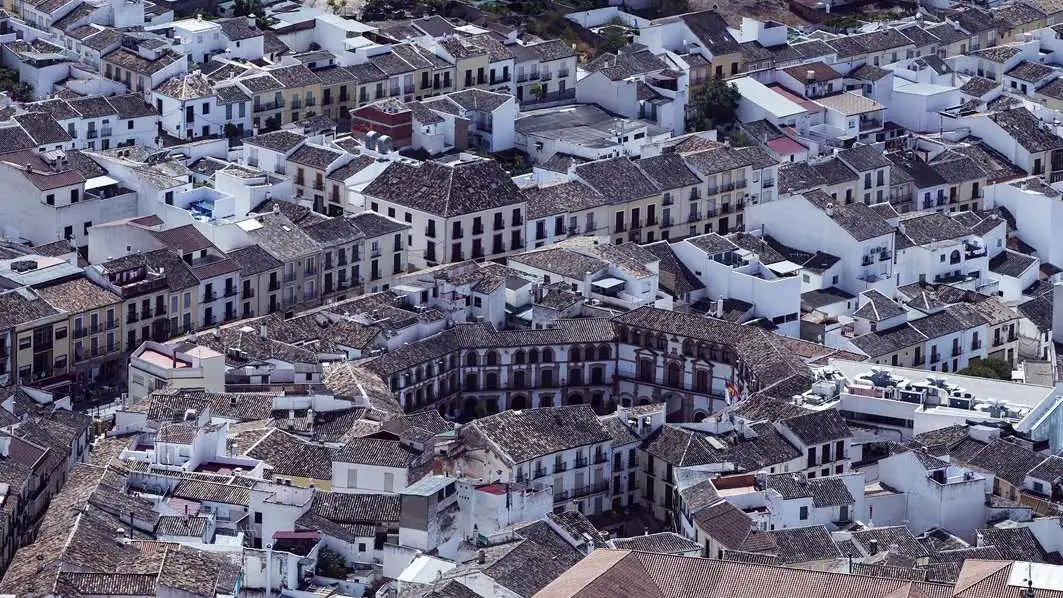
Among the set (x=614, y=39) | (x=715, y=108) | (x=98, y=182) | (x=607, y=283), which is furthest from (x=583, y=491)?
(x=614, y=39)

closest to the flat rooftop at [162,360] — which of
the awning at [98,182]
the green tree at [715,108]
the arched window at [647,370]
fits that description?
the awning at [98,182]

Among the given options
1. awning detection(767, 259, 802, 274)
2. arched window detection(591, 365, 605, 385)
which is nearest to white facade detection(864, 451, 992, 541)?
arched window detection(591, 365, 605, 385)

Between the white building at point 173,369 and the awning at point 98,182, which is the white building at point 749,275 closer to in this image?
the white building at point 173,369

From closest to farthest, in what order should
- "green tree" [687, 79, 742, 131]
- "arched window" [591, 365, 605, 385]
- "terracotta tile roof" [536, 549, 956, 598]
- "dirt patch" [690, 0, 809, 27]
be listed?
"terracotta tile roof" [536, 549, 956, 598], "arched window" [591, 365, 605, 385], "green tree" [687, 79, 742, 131], "dirt patch" [690, 0, 809, 27]

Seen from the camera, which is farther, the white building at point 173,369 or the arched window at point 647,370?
the arched window at point 647,370

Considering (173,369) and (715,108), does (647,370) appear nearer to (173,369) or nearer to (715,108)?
(173,369)

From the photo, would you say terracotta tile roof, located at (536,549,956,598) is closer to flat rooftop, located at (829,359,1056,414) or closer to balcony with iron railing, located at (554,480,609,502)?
balcony with iron railing, located at (554,480,609,502)
